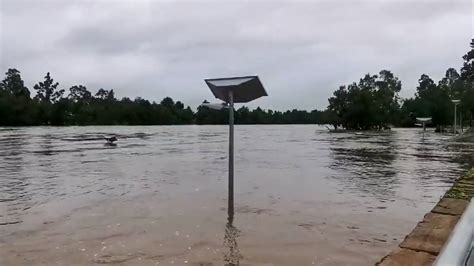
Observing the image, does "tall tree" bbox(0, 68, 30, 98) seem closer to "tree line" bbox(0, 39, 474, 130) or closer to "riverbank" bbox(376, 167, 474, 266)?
"tree line" bbox(0, 39, 474, 130)

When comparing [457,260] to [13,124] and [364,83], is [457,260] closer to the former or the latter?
[364,83]

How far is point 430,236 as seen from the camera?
373 centimetres

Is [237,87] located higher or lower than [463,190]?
higher

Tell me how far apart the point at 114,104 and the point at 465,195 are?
11095 cm

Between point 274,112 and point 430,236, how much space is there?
124711 millimetres

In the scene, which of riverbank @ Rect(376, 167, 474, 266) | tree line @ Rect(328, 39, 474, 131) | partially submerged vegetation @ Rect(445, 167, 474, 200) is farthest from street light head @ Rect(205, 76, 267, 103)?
tree line @ Rect(328, 39, 474, 131)

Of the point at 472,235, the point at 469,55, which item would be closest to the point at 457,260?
the point at 472,235

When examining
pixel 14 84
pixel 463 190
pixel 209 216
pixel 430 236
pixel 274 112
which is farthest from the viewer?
pixel 274 112

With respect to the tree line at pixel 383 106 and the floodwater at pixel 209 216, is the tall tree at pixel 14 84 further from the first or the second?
the floodwater at pixel 209 216

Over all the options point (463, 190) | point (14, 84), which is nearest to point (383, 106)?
point (463, 190)

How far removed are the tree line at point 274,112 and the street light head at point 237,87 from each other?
1691 centimetres

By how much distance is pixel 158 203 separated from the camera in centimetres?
718

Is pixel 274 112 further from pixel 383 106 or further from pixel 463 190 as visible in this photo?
pixel 463 190

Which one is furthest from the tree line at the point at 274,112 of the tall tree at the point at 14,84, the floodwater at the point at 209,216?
the floodwater at the point at 209,216
